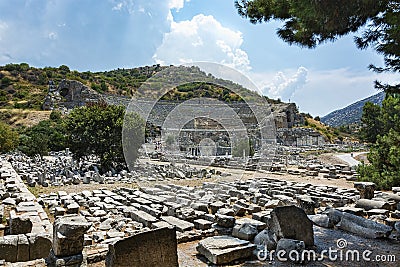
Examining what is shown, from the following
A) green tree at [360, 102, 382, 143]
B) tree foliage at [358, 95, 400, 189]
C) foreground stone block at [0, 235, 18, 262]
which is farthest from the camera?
green tree at [360, 102, 382, 143]

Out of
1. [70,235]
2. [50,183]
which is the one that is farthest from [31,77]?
[70,235]

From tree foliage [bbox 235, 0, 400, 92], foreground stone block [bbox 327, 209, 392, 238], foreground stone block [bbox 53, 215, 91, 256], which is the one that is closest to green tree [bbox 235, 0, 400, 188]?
tree foliage [bbox 235, 0, 400, 92]

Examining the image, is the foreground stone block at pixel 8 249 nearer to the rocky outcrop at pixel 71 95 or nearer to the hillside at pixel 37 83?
the hillside at pixel 37 83

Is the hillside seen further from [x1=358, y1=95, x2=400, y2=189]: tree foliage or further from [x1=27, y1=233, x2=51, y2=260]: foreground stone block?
[x1=27, y1=233, x2=51, y2=260]: foreground stone block

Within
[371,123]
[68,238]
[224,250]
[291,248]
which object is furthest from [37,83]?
[291,248]

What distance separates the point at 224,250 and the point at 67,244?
2430mm

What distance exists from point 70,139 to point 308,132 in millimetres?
39781

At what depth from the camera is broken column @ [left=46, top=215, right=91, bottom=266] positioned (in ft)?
15.4

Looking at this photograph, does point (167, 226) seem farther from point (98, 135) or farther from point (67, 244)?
point (98, 135)

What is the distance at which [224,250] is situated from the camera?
523cm

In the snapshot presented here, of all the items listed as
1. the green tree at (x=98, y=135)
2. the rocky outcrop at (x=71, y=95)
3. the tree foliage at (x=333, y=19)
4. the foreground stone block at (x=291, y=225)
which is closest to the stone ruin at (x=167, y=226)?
the foreground stone block at (x=291, y=225)

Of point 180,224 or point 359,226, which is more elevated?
point 359,226

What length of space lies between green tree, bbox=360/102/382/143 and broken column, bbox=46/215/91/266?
3876 cm

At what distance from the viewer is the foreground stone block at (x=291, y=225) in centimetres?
549
